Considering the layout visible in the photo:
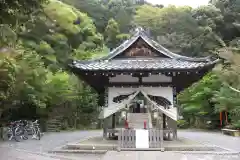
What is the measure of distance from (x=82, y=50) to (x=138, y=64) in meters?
20.1

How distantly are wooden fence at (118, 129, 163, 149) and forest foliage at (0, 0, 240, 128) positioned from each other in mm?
4401

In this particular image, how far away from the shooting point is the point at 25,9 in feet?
19.1

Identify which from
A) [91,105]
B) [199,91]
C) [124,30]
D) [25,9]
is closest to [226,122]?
[199,91]

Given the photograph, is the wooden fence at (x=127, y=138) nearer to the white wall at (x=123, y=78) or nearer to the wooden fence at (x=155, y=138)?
the wooden fence at (x=155, y=138)

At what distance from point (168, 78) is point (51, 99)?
406 inches

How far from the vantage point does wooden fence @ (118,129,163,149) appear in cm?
1081

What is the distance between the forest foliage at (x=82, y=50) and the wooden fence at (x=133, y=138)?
4401mm

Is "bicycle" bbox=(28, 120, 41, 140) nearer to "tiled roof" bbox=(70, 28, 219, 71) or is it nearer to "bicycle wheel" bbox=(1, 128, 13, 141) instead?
"bicycle wheel" bbox=(1, 128, 13, 141)

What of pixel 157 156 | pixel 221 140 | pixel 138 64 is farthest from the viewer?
pixel 221 140

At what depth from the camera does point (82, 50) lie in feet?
104

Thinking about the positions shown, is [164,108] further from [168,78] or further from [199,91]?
[199,91]

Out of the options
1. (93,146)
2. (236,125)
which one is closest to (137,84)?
(93,146)

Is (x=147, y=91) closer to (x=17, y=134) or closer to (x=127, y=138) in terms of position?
(x=127, y=138)

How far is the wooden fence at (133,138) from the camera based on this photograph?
35.5 feet
